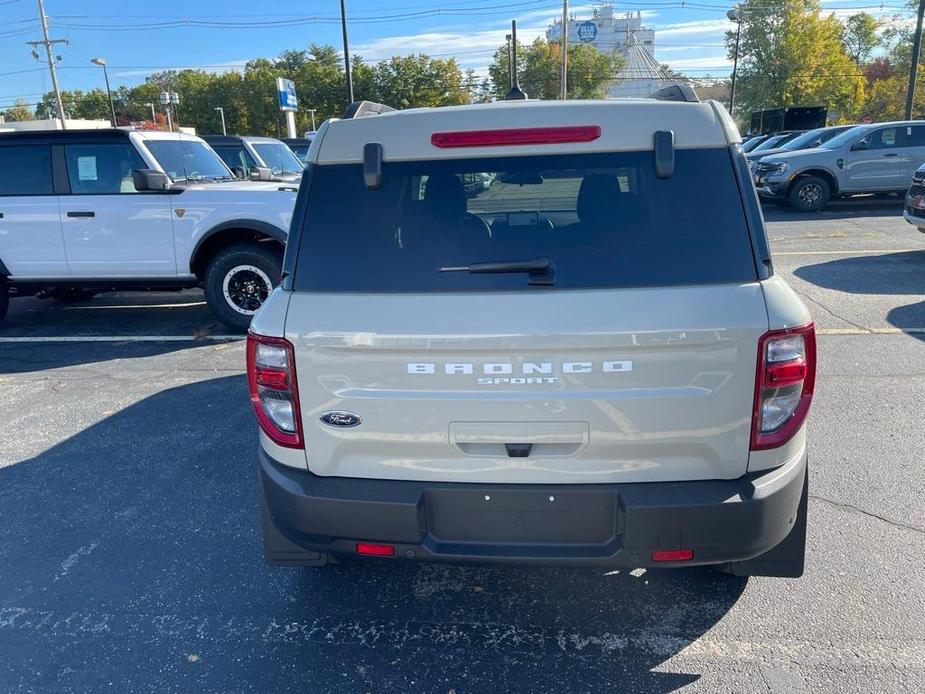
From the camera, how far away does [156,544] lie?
3.48m

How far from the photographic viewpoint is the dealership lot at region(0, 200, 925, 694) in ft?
8.35

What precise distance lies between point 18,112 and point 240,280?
120m

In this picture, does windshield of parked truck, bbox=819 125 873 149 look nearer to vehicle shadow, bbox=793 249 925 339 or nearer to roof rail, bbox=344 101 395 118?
vehicle shadow, bbox=793 249 925 339

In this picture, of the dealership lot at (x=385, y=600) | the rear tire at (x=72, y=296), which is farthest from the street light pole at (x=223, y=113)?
the dealership lot at (x=385, y=600)

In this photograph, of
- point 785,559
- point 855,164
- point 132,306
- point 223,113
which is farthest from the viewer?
point 223,113

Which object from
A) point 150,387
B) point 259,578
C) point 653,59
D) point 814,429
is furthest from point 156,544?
point 653,59

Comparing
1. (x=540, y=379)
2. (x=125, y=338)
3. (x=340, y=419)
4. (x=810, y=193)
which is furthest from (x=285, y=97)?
(x=540, y=379)

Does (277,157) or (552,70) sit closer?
(277,157)

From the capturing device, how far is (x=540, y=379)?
2.18 meters

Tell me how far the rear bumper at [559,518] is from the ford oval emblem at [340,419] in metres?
0.21

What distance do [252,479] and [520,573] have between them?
180 cm

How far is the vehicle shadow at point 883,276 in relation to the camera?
7.13 meters

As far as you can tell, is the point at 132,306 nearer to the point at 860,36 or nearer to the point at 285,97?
the point at 285,97

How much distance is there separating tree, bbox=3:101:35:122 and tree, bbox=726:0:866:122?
322ft
